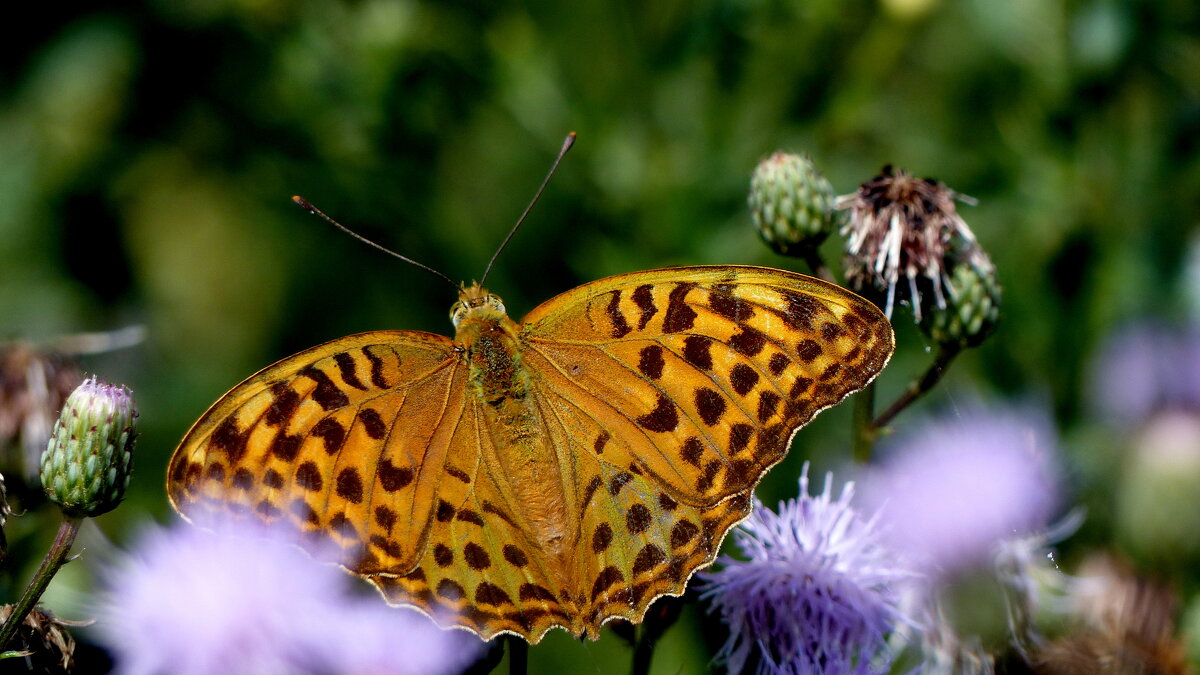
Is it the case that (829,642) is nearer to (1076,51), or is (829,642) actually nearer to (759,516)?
(759,516)

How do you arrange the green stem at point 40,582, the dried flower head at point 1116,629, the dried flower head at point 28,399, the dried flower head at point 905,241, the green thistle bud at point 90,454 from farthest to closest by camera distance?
the dried flower head at point 28,399 → the dried flower head at point 905,241 → the green thistle bud at point 90,454 → the green stem at point 40,582 → the dried flower head at point 1116,629

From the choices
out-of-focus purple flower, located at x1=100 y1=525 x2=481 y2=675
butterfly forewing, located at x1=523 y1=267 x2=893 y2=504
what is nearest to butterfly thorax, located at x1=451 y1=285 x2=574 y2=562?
butterfly forewing, located at x1=523 y1=267 x2=893 y2=504

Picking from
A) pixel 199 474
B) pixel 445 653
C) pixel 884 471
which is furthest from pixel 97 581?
pixel 884 471

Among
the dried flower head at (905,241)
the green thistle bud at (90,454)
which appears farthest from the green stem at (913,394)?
the green thistle bud at (90,454)

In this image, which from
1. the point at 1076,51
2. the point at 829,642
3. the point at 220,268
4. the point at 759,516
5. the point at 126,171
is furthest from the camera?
the point at 220,268

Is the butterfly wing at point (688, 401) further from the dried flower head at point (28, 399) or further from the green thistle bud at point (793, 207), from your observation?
the dried flower head at point (28, 399)

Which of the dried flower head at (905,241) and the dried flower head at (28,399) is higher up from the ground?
the dried flower head at (905,241)
